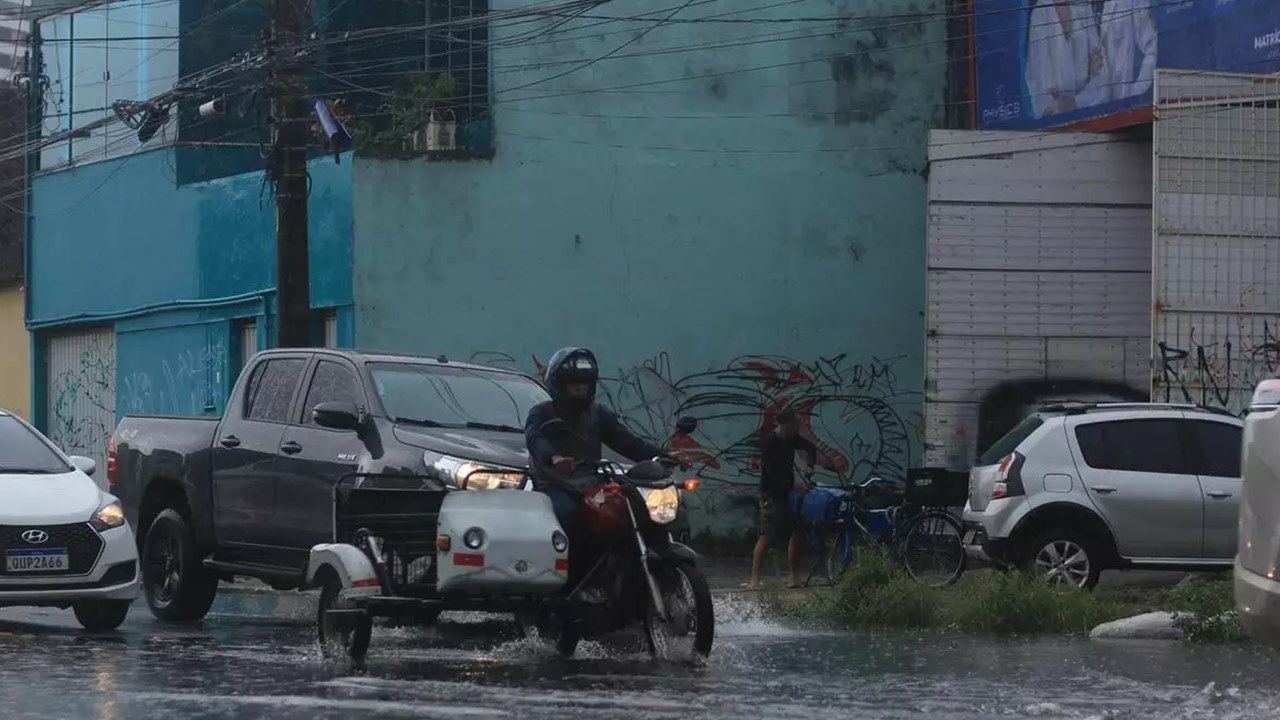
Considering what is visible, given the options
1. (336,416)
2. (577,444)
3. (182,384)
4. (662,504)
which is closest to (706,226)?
(182,384)

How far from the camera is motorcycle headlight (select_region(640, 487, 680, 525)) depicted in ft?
34.9

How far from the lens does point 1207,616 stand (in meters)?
13.3

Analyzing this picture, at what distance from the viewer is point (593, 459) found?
11.0m

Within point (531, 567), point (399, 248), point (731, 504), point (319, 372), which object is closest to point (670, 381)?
point (731, 504)

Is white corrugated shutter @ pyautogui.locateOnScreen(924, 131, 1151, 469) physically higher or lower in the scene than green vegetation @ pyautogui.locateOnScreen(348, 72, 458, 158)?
lower

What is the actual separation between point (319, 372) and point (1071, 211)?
38.6ft

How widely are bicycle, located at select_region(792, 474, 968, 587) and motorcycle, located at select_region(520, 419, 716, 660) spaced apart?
26.6ft

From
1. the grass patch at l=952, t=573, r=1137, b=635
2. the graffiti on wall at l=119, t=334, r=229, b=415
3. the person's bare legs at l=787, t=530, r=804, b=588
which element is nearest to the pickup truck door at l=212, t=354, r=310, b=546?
the grass patch at l=952, t=573, r=1137, b=635

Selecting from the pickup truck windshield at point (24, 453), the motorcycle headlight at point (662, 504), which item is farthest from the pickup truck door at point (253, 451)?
the motorcycle headlight at point (662, 504)

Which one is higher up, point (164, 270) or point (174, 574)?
point (164, 270)

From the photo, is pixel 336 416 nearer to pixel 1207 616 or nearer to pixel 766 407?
pixel 1207 616

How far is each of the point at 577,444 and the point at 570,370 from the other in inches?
16.5

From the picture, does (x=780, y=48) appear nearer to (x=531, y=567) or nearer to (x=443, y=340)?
(x=443, y=340)

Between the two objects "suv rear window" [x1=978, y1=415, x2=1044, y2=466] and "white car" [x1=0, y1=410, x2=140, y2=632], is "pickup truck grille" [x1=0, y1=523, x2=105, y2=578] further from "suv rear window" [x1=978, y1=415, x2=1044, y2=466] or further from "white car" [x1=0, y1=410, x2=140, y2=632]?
"suv rear window" [x1=978, y1=415, x2=1044, y2=466]
